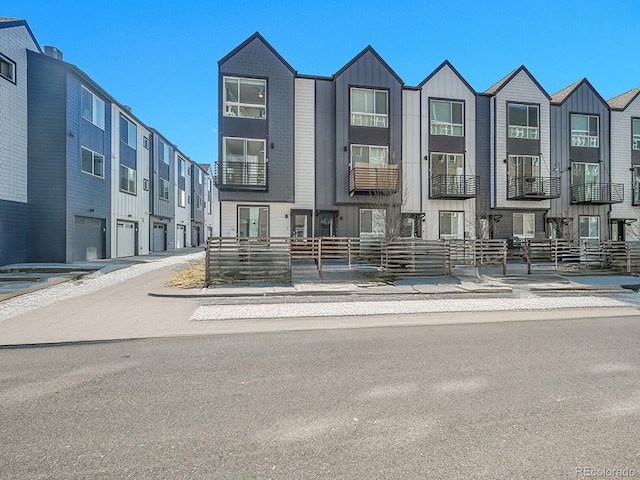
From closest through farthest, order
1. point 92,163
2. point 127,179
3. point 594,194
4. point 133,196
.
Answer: point 92,163
point 594,194
point 127,179
point 133,196

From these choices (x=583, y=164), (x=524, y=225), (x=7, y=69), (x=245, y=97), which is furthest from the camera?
(x=583, y=164)

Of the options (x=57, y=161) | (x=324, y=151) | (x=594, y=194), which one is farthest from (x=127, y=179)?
(x=594, y=194)

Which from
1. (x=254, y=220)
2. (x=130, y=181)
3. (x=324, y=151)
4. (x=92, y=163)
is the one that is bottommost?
(x=254, y=220)

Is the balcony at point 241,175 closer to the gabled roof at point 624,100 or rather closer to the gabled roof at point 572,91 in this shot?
the gabled roof at point 572,91

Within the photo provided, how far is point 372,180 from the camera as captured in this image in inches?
733

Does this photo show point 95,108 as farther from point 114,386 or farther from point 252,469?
point 252,469

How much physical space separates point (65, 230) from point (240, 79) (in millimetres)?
12137

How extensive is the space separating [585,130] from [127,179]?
31730mm

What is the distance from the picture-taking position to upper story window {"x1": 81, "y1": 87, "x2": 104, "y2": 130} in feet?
65.6

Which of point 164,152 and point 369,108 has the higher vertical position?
point 164,152

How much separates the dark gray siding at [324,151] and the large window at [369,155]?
1222 millimetres

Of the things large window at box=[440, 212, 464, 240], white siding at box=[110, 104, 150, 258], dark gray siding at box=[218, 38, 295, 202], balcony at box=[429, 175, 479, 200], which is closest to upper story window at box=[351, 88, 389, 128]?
dark gray siding at box=[218, 38, 295, 202]

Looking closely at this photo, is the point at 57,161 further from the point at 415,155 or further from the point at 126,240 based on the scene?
the point at 415,155

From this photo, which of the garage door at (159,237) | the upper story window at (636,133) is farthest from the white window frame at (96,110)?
the upper story window at (636,133)
